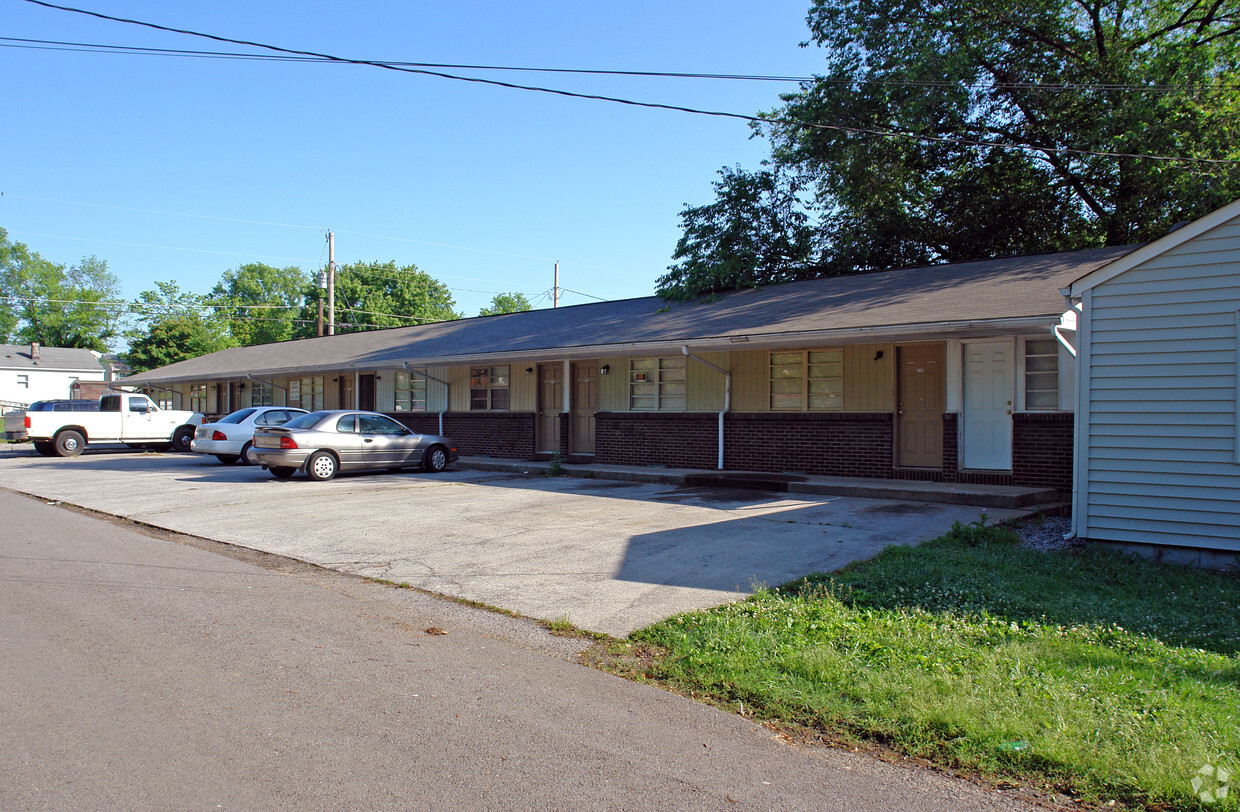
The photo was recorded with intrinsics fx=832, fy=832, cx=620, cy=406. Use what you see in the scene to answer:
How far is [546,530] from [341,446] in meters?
8.01

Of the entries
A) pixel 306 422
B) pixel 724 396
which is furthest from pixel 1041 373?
pixel 306 422

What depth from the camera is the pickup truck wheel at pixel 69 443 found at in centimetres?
2408

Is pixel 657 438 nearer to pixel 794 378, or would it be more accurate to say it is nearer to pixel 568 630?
pixel 794 378

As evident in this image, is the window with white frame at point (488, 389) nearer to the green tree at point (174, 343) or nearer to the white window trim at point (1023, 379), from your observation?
the white window trim at point (1023, 379)

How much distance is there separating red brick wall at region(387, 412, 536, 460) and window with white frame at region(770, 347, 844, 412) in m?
6.72

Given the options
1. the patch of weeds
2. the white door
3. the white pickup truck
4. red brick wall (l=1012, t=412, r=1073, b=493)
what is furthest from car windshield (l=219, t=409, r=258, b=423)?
red brick wall (l=1012, t=412, r=1073, b=493)

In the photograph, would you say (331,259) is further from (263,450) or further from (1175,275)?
(1175,275)

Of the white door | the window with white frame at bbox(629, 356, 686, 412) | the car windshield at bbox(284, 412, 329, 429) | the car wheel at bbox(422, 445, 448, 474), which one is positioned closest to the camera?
the white door

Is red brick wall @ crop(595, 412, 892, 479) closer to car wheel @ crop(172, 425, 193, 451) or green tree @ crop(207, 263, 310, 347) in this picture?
car wheel @ crop(172, 425, 193, 451)

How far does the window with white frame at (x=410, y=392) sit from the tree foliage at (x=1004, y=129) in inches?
295

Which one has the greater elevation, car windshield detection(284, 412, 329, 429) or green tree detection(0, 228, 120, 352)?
green tree detection(0, 228, 120, 352)

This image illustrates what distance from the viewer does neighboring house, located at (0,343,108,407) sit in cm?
5862

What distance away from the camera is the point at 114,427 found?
81.7 ft

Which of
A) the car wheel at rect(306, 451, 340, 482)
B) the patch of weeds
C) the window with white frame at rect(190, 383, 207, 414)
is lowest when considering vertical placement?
the patch of weeds
